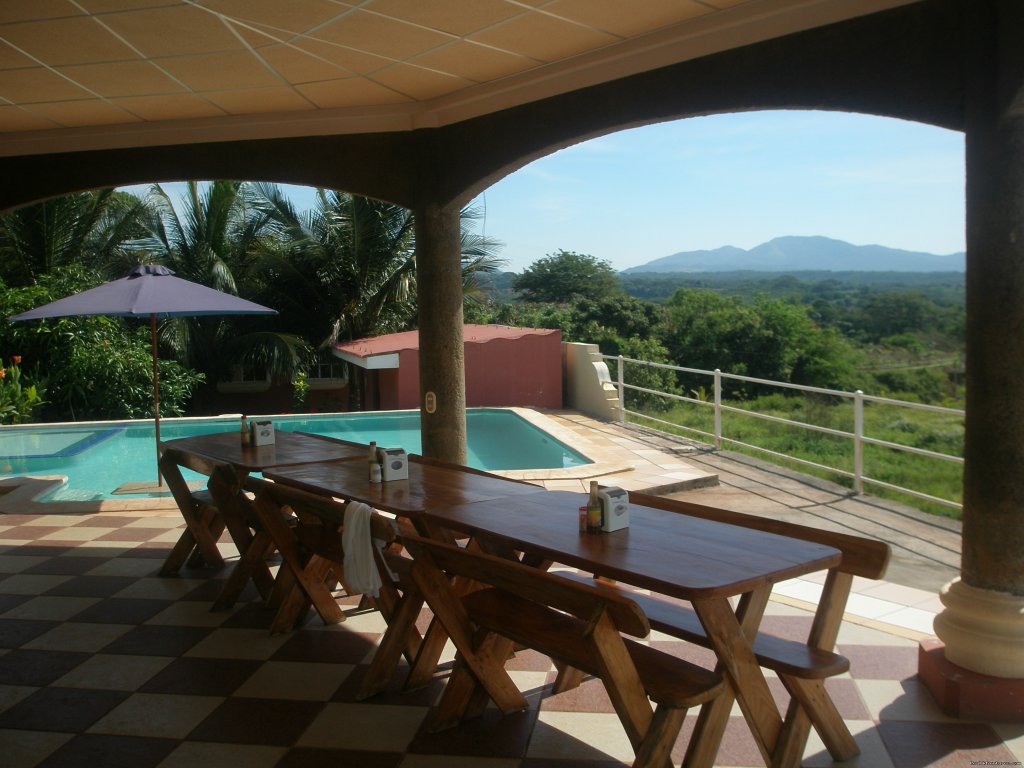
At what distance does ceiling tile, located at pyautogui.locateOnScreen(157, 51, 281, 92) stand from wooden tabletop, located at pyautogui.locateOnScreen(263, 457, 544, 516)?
212cm

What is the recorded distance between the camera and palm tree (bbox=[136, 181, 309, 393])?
15.0m

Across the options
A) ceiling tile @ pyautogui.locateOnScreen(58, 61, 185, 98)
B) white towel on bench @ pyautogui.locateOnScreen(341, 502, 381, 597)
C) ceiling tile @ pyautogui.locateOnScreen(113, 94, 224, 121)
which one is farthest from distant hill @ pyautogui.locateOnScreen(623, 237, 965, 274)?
white towel on bench @ pyautogui.locateOnScreen(341, 502, 381, 597)

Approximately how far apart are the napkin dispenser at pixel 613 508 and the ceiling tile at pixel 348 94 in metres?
3.19

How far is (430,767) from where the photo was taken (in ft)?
9.06

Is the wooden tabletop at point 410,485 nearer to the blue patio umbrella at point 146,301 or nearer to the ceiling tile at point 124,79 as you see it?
the ceiling tile at point 124,79

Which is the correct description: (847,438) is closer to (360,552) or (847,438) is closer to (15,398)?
(15,398)

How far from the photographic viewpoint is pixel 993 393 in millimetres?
3002

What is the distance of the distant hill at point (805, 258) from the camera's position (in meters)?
43.6

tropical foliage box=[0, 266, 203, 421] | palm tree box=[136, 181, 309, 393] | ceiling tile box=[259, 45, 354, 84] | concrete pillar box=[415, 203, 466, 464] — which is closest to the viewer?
ceiling tile box=[259, 45, 354, 84]

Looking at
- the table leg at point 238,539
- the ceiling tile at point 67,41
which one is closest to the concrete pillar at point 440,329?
the table leg at point 238,539

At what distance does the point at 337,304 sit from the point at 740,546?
46.2 ft

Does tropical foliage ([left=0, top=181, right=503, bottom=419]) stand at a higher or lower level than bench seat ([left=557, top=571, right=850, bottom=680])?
higher

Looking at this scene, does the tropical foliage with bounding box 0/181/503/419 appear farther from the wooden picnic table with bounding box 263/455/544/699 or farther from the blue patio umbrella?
the wooden picnic table with bounding box 263/455/544/699

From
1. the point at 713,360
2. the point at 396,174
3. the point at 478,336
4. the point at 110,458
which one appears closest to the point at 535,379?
the point at 478,336
